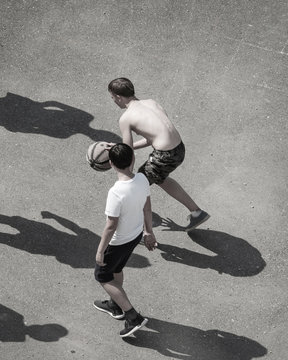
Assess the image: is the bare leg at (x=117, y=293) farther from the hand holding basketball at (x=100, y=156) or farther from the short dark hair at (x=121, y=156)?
the short dark hair at (x=121, y=156)

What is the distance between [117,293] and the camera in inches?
281

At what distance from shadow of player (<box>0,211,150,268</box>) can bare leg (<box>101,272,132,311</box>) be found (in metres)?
0.82

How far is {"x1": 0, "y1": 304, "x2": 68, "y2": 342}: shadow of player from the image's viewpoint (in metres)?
7.47

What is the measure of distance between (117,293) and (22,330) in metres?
1.22

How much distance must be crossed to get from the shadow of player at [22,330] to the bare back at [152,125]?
7.53 feet

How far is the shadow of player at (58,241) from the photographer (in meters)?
8.02

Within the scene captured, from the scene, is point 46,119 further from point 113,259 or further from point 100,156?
point 113,259

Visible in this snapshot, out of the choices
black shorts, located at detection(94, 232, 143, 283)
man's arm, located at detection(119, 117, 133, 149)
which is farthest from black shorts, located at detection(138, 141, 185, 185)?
black shorts, located at detection(94, 232, 143, 283)

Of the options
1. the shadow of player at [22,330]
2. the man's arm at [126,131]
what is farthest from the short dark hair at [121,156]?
the shadow of player at [22,330]

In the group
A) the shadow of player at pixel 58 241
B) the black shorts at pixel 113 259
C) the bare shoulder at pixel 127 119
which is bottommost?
the shadow of player at pixel 58 241

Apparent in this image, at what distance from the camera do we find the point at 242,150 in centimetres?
881

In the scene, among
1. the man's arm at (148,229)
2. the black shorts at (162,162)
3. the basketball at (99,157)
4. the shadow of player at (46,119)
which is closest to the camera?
the man's arm at (148,229)

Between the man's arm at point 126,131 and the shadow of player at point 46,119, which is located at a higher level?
the man's arm at point 126,131

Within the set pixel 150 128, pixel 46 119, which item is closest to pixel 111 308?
pixel 150 128
